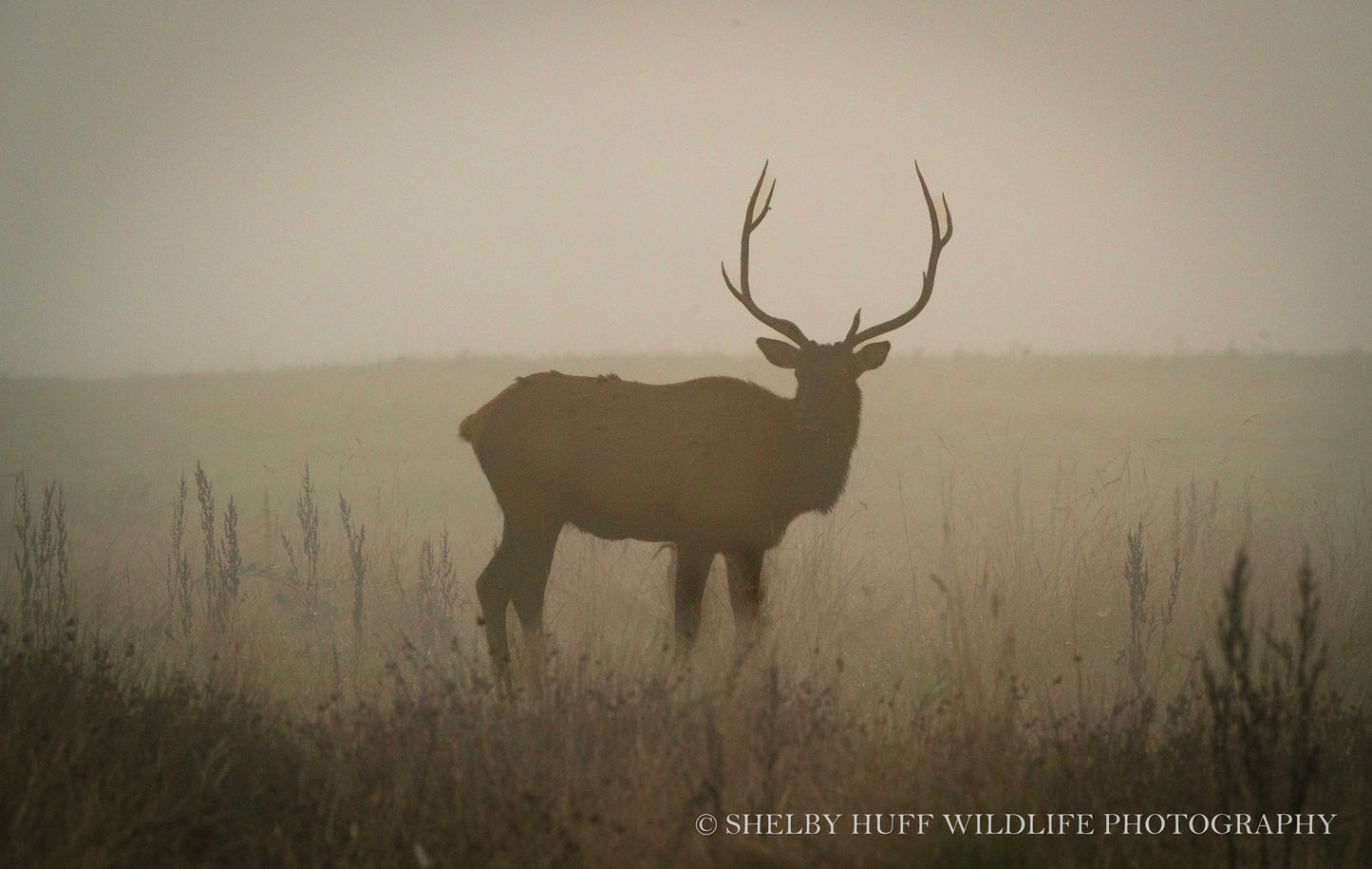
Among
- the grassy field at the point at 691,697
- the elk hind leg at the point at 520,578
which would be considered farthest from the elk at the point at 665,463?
the grassy field at the point at 691,697

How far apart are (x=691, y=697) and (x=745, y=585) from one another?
6.20 ft

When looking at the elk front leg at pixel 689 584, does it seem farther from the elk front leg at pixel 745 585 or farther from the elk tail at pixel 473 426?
the elk tail at pixel 473 426

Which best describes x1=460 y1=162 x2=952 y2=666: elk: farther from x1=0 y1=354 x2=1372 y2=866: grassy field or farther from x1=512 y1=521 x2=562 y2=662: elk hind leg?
x1=0 y1=354 x2=1372 y2=866: grassy field

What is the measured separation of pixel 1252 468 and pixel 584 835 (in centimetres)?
1415

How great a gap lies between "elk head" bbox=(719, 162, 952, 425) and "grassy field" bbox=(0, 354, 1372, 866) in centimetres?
116

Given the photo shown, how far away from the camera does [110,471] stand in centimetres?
1580

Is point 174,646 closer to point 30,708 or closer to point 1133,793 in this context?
point 30,708

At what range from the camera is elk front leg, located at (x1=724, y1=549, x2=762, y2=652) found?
596 cm

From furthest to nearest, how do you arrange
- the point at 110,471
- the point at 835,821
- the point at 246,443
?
the point at 246,443 → the point at 110,471 → the point at 835,821

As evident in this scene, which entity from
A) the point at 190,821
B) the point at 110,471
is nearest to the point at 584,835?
the point at 190,821

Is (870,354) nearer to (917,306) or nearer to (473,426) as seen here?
(917,306)

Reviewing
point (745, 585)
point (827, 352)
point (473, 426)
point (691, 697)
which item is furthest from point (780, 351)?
point (691, 697)

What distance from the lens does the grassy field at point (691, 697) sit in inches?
128

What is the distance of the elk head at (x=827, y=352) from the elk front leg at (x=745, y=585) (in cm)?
85
